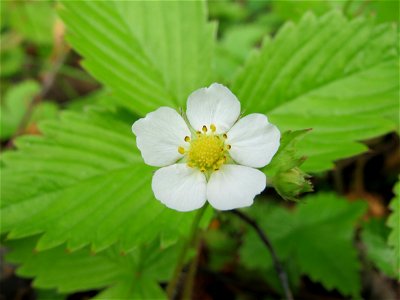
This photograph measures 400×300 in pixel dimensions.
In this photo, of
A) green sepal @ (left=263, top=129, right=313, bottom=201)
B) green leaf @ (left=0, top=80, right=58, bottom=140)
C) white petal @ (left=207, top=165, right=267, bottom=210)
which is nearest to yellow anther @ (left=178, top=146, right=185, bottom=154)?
white petal @ (left=207, top=165, right=267, bottom=210)

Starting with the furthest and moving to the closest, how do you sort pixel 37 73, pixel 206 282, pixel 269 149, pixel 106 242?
pixel 37 73 < pixel 206 282 < pixel 106 242 < pixel 269 149

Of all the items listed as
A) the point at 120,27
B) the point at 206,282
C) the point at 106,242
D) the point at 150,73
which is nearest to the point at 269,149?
the point at 106,242

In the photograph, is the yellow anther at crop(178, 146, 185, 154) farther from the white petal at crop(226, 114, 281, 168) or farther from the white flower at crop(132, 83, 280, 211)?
the white petal at crop(226, 114, 281, 168)

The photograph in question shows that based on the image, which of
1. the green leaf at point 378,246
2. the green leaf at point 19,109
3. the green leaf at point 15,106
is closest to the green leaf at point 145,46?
the green leaf at point 378,246

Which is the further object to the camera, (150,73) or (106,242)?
(150,73)

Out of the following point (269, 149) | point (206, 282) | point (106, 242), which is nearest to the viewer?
point (269, 149)

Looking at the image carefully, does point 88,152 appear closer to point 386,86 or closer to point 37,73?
point 386,86
